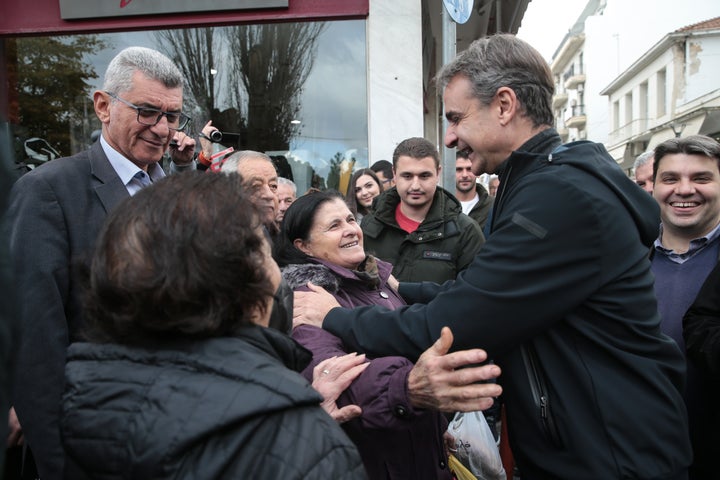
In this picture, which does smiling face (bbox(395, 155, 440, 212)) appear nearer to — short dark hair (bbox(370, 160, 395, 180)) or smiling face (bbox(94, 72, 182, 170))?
short dark hair (bbox(370, 160, 395, 180))

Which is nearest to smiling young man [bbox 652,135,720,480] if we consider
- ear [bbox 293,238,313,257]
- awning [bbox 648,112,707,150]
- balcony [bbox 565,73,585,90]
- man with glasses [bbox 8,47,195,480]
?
ear [bbox 293,238,313,257]

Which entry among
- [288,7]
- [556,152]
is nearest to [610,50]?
[288,7]

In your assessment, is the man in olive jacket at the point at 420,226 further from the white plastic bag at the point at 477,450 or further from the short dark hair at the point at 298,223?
the short dark hair at the point at 298,223

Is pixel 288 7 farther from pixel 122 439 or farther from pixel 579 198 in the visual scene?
pixel 122 439

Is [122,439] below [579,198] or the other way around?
below

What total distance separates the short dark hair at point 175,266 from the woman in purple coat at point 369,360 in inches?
28.8

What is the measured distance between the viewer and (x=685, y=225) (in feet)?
9.76

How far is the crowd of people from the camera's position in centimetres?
111

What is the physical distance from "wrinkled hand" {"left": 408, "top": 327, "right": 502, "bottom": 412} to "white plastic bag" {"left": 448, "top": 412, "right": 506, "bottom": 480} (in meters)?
1.36

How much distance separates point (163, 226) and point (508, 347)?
41.9 inches

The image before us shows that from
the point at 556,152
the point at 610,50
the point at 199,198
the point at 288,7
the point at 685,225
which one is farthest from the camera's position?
the point at 610,50

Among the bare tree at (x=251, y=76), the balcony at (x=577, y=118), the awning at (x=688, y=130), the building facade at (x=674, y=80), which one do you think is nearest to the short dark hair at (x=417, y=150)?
the bare tree at (x=251, y=76)

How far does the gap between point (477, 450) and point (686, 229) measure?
A: 1622mm

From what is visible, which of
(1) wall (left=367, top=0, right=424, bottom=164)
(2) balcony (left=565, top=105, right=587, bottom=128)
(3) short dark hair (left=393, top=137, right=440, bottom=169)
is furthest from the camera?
(2) balcony (left=565, top=105, right=587, bottom=128)
